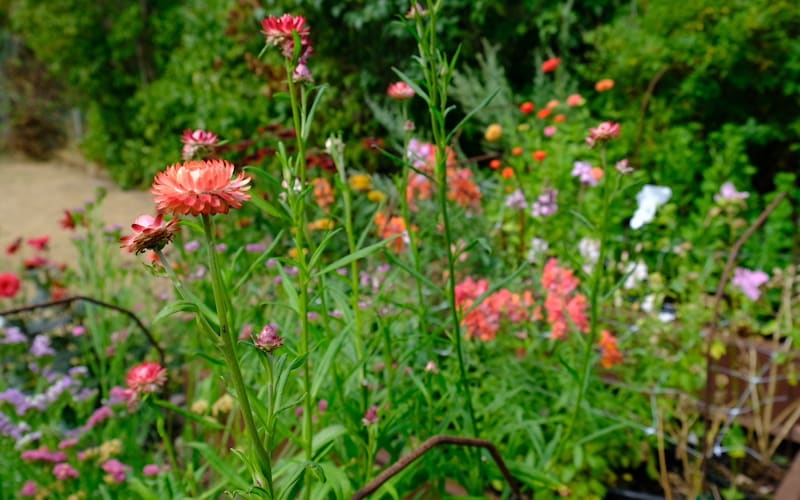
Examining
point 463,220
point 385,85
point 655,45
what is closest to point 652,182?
point 655,45

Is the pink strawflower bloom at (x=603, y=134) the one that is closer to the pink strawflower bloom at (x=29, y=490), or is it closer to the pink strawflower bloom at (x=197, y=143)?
the pink strawflower bloom at (x=197, y=143)

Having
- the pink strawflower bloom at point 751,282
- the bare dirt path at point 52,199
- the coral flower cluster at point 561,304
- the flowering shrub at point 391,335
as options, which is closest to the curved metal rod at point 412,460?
the flowering shrub at point 391,335

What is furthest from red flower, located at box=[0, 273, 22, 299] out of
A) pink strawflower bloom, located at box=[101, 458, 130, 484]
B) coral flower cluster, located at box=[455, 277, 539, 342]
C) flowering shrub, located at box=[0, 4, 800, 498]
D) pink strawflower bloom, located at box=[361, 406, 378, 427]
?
pink strawflower bloom, located at box=[361, 406, 378, 427]

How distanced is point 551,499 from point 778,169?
7.92 feet

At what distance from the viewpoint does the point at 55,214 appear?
245 inches

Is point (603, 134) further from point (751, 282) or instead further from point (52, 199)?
point (52, 199)

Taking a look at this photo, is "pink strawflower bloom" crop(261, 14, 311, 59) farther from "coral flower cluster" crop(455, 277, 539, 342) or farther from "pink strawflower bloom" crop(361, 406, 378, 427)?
"coral flower cluster" crop(455, 277, 539, 342)

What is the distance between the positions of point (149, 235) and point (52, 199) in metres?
7.00

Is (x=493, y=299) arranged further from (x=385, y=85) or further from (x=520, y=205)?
(x=385, y=85)

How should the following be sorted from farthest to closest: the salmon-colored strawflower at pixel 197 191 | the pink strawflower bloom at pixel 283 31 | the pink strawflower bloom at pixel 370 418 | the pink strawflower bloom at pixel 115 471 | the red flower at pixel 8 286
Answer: the red flower at pixel 8 286 → the pink strawflower bloom at pixel 115 471 → the pink strawflower bloom at pixel 370 418 → the pink strawflower bloom at pixel 283 31 → the salmon-colored strawflower at pixel 197 191

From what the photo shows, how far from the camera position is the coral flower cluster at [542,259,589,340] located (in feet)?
5.23

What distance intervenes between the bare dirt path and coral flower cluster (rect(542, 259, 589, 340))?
4.06m

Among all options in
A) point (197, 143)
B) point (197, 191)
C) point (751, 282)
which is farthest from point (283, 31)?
point (751, 282)

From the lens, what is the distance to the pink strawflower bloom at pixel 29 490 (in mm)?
1541
